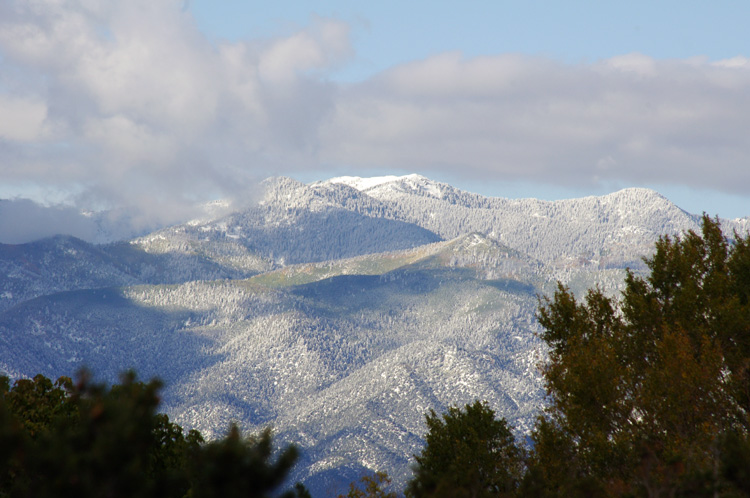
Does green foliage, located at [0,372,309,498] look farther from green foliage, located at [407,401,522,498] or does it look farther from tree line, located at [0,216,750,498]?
green foliage, located at [407,401,522,498]

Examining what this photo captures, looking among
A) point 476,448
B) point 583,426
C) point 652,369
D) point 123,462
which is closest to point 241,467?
point 123,462

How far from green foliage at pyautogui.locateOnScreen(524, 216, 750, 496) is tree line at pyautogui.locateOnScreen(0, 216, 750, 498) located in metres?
0.08

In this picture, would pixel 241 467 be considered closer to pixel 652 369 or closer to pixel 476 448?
pixel 652 369

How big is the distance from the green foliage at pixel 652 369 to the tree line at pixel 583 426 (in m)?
0.08

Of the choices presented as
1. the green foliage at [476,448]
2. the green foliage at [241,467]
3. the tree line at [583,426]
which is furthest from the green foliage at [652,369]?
the green foliage at [241,467]

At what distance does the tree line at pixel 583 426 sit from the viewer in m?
18.9

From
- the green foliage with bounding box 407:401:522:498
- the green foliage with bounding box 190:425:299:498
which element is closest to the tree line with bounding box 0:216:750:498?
the green foliage with bounding box 190:425:299:498

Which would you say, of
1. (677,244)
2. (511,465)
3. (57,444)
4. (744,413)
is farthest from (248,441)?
(677,244)

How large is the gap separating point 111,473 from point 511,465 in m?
35.9

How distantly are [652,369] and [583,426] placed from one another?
4.75 m

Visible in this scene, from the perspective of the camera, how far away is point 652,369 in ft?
132

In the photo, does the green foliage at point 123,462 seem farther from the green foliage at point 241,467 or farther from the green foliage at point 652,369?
the green foliage at point 652,369

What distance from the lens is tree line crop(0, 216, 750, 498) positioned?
18875 mm

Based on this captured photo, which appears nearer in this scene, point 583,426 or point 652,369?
point 652,369
